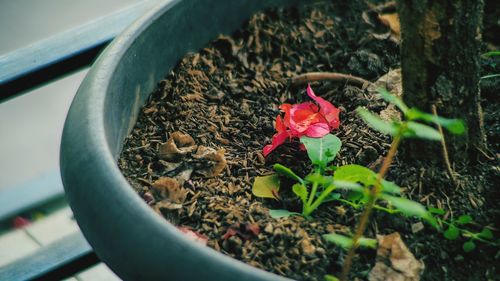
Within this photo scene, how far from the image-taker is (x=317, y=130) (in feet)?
3.21

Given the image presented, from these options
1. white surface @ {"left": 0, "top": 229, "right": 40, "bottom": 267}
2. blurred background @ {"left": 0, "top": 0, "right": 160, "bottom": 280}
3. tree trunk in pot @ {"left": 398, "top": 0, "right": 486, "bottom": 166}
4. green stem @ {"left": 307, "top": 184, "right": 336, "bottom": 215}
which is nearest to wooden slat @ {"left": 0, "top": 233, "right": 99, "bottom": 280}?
blurred background @ {"left": 0, "top": 0, "right": 160, "bottom": 280}

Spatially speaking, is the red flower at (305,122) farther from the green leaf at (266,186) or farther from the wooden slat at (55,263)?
the wooden slat at (55,263)

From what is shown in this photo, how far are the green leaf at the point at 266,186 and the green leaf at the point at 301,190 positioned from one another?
36 millimetres

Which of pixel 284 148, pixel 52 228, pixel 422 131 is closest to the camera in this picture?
pixel 422 131

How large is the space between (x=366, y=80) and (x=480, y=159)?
10.5 inches

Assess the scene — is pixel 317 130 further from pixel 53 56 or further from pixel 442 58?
pixel 53 56

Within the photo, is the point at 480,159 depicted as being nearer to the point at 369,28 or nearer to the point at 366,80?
the point at 366,80

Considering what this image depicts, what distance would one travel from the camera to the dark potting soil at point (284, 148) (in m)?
0.84

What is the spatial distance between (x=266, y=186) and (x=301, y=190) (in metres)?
0.07

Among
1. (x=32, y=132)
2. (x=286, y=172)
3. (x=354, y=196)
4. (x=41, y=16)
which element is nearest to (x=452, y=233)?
(x=354, y=196)

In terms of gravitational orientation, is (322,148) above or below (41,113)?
above

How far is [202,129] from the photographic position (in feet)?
3.51

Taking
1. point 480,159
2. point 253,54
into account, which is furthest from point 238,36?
point 480,159

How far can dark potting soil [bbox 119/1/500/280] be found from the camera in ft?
2.75
